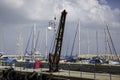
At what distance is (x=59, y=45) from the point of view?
41.0m

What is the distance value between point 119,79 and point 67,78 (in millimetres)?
5837

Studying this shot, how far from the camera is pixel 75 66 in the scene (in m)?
46.6

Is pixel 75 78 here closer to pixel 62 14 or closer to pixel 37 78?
pixel 37 78

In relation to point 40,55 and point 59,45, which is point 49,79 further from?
point 40,55

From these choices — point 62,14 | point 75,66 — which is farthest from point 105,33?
point 62,14

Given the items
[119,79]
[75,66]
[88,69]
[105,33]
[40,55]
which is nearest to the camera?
[119,79]

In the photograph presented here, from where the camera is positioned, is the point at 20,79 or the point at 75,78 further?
the point at 20,79

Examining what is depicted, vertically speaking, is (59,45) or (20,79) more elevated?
(59,45)

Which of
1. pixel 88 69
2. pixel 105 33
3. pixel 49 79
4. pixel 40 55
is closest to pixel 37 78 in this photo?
pixel 49 79

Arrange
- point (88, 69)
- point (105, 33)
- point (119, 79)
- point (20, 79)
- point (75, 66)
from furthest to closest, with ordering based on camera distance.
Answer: point (105, 33) < point (75, 66) < point (88, 69) < point (20, 79) < point (119, 79)

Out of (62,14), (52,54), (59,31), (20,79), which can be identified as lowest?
(20,79)

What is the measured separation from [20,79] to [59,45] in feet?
25.6

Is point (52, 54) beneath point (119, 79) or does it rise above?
above

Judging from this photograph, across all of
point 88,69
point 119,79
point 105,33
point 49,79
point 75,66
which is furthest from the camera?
point 105,33
